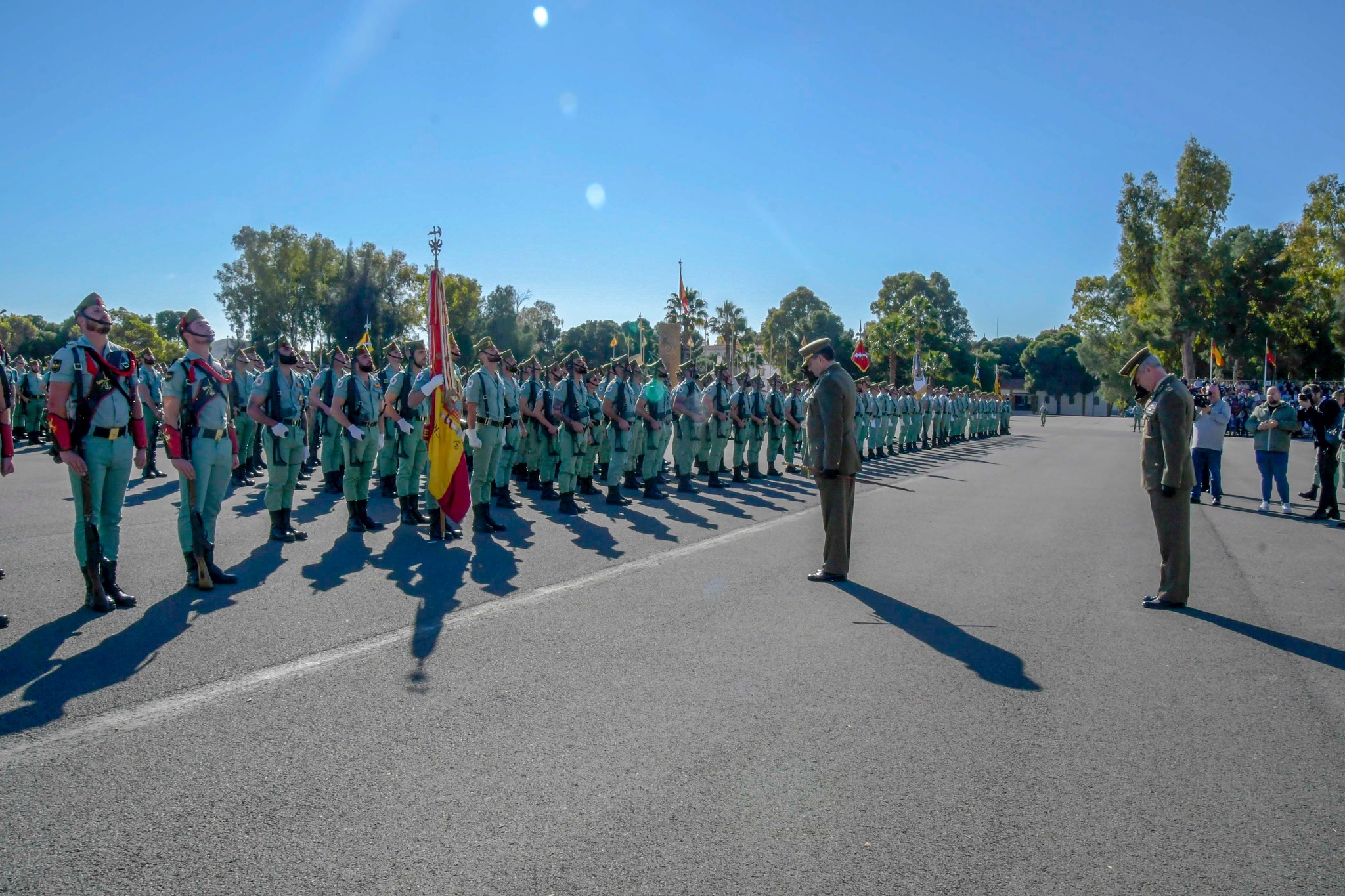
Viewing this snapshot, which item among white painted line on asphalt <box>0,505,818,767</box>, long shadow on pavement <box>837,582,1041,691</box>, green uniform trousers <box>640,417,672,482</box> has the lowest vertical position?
long shadow on pavement <box>837,582,1041,691</box>

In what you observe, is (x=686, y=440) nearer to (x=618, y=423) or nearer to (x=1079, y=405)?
(x=618, y=423)

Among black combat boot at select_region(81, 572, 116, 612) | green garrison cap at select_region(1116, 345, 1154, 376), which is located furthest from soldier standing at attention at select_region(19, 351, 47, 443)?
green garrison cap at select_region(1116, 345, 1154, 376)

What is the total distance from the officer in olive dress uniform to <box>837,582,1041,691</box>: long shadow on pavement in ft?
18.5

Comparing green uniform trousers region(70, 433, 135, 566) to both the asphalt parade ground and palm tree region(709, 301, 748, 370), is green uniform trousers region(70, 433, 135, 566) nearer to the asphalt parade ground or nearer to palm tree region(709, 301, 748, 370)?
the asphalt parade ground

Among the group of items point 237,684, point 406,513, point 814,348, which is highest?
point 814,348

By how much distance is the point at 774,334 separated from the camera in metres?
106

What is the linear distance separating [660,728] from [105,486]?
4.73 m

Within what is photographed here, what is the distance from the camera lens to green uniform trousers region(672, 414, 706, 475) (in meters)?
14.2

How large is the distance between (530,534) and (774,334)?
99.3 metres

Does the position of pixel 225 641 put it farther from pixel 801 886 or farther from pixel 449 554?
pixel 801 886

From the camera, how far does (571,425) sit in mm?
11148

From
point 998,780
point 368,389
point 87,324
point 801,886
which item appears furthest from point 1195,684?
point 368,389

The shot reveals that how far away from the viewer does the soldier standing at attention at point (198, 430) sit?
652cm

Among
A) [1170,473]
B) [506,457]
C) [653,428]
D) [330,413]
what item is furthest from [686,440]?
[1170,473]
